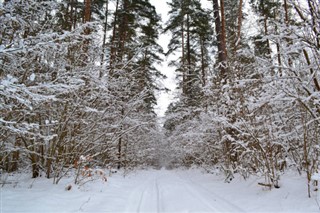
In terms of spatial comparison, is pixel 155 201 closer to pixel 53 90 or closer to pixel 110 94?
pixel 110 94

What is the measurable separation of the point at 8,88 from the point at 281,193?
4.91m

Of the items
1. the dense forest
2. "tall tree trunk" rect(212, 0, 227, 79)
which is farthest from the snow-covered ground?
"tall tree trunk" rect(212, 0, 227, 79)

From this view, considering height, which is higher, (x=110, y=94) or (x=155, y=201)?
(x=110, y=94)

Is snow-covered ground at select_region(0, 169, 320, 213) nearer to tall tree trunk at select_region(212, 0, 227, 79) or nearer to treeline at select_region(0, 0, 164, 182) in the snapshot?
treeline at select_region(0, 0, 164, 182)

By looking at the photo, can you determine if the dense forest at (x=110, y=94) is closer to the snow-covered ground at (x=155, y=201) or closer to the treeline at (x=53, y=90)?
the treeline at (x=53, y=90)

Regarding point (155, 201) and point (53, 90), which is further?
point (155, 201)

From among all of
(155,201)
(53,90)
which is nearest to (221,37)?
(155,201)

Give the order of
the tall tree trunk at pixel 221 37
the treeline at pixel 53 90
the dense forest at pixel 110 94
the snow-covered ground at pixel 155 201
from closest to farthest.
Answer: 1. the treeline at pixel 53 90
2. the snow-covered ground at pixel 155 201
3. the dense forest at pixel 110 94
4. the tall tree trunk at pixel 221 37

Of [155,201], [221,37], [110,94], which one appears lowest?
[155,201]

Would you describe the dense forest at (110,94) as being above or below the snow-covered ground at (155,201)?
above

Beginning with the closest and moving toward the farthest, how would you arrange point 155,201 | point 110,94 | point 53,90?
1. point 53,90
2. point 155,201
3. point 110,94

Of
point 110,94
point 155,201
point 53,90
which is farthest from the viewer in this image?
point 110,94

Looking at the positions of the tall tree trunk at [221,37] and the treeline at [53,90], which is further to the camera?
the tall tree trunk at [221,37]

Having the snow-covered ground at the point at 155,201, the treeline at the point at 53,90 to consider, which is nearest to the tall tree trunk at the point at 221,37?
the treeline at the point at 53,90
